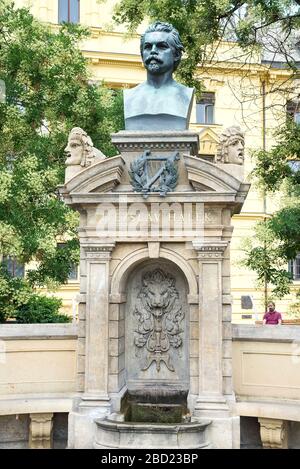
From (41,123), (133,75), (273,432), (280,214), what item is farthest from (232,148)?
(133,75)

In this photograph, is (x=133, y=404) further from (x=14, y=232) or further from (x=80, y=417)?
(x=14, y=232)

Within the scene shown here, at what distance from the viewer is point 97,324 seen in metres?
8.13

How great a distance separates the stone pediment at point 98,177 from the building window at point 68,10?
18095 mm

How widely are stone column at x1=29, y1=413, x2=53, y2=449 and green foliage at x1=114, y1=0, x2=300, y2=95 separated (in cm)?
879

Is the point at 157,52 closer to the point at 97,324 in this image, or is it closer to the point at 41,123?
the point at 97,324

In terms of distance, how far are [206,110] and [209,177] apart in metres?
20.1

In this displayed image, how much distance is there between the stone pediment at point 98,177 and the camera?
8125 millimetres

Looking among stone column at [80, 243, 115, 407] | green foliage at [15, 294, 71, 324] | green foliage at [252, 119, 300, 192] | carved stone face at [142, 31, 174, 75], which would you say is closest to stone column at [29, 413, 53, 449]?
stone column at [80, 243, 115, 407]

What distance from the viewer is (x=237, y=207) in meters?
8.41

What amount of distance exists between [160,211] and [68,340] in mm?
2726

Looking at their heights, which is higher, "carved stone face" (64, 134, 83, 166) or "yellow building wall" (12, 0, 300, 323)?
"yellow building wall" (12, 0, 300, 323)

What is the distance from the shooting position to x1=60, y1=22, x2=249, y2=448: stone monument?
7.91 metres

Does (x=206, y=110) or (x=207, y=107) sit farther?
(x=206, y=110)

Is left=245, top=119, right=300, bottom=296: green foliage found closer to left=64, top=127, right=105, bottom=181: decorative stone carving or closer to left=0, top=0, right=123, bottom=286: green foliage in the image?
left=0, top=0, right=123, bottom=286: green foliage
